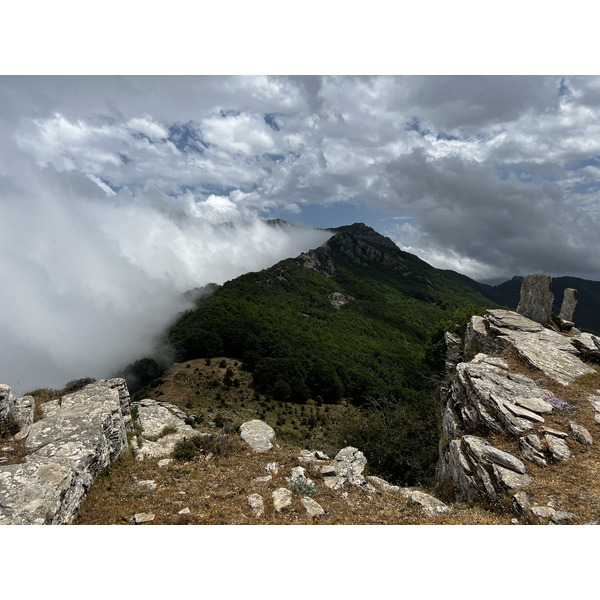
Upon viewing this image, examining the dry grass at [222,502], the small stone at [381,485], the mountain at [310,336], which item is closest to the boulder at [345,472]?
the dry grass at [222,502]

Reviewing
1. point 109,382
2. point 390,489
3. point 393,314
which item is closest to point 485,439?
point 390,489

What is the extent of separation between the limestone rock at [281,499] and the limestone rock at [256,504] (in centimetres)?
40

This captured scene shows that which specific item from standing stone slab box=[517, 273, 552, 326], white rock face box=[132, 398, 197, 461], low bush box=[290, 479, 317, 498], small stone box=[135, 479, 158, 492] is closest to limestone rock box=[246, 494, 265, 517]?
low bush box=[290, 479, 317, 498]

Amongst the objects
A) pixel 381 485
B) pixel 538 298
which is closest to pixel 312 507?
pixel 381 485

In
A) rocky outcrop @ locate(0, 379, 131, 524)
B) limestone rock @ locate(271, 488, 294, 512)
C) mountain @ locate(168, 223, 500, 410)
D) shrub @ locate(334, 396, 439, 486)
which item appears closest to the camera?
rocky outcrop @ locate(0, 379, 131, 524)

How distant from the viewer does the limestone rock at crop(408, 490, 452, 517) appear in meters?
9.64

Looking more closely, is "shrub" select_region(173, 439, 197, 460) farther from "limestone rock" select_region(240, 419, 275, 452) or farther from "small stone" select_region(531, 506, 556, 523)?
"small stone" select_region(531, 506, 556, 523)

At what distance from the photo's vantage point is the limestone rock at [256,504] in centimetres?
907

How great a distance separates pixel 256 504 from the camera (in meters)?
9.41

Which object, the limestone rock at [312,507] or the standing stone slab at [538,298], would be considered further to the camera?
the standing stone slab at [538,298]

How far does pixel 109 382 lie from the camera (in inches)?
635

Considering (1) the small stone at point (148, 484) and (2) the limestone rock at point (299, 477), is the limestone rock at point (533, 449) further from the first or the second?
(1) the small stone at point (148, 484)

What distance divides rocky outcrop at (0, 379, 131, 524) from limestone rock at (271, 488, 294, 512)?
5.98 m

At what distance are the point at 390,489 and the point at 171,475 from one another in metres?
8.60
